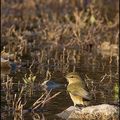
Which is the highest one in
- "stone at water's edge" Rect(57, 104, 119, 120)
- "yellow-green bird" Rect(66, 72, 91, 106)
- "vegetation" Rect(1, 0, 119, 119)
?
"vegetation" Rect(1, 0, 119, 119)

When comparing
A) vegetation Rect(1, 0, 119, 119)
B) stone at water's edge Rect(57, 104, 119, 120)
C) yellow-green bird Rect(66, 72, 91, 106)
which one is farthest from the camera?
Result: vegetation Rect(1, 0, 119, 119)

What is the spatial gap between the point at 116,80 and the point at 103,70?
1090mm

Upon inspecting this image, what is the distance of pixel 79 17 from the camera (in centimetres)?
1830

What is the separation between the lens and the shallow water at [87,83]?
9087 mm

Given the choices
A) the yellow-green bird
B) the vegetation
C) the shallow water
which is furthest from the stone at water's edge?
the vegetation

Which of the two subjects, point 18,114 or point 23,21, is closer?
point 18,114

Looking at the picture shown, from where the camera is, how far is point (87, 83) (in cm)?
1101

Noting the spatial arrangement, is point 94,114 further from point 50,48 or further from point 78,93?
point 50,48

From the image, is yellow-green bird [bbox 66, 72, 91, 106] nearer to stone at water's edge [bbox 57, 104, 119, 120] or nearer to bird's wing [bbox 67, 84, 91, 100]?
bird's wing [bbox 67, 84, 91, 100]

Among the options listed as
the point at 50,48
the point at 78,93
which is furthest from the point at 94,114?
the point at 50,48

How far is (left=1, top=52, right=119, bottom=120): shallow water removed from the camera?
909 centimetres

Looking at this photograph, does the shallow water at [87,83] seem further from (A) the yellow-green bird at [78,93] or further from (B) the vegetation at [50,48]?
(A) the yellow-green bird at [78,93]

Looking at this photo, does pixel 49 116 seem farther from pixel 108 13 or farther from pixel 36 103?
pixel 108 13

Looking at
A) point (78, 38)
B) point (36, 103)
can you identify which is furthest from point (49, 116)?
point (78, 38)
